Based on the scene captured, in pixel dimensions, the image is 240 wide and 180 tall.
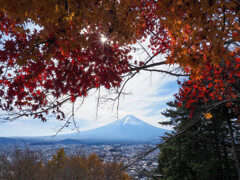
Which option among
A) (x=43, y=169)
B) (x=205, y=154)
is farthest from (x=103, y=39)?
(x=205, y=154)

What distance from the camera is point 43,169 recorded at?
749 cm

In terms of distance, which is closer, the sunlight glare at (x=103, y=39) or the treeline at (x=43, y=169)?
the sunlight glare at (x=103, y=39)

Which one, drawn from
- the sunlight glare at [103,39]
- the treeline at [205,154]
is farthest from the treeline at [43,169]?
the treeline at [205,154]

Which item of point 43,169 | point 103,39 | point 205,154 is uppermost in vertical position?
point 103,39

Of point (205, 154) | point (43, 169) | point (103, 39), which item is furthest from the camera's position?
point (205, 154)

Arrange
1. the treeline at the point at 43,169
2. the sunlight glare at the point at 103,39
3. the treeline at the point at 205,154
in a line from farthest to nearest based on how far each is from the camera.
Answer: the treeline at the point at 205,154, the treeline at the point at 43,169, the sunlight glare at the point at 103,39

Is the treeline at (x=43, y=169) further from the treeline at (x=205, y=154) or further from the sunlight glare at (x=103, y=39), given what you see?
the treeline at (x=205, y=154)

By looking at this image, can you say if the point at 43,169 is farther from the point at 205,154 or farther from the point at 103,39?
the point at 205,154

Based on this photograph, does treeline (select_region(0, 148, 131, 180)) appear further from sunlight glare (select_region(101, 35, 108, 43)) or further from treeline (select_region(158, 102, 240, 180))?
treeline (select_region(158, 102, 240, 180))

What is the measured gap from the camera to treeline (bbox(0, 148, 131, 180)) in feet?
18.8

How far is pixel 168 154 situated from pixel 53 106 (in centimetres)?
1231

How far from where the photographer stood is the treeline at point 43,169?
5723 millimetres

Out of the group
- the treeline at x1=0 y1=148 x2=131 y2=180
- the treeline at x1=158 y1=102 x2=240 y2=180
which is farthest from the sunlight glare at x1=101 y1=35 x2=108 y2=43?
the treeline at x1=158 y1=102 x2=240 y2=180

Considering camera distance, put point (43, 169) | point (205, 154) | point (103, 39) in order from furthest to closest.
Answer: point (205, 154), point (43, 169), point (103, 39)
